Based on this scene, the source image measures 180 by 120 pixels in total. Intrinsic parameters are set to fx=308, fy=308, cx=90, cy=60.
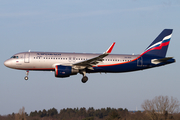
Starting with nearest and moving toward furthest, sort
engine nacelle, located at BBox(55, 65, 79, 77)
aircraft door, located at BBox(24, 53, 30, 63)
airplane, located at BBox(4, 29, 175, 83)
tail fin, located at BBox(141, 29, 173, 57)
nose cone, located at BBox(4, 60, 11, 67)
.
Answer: engine nacelle, located at BBox(55, 65, 79, 77)
airplane, located at BBox(4, 29, 175, 83)
aircraft door, located at BBox(24, 53, 30, 63)
nose cone, located at BBox(4, 60, 11, 67)
tail fin, located at BBox(141, 29, 173, 57)

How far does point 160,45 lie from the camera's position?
50500 millimetres

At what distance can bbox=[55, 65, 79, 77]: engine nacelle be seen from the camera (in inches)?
1688

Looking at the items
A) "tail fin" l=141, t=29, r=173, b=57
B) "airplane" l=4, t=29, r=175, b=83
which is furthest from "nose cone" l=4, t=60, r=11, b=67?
"tail fin" l=141, t=29, r=173, b=57

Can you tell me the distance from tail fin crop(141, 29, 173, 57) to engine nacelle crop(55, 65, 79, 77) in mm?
12760

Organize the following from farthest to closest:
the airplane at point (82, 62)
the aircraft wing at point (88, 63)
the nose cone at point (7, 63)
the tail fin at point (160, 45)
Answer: the tail fin at point (160, 45) < the nose cone at point (7, 63) < the airplane at point (82, 62) < the aircraft wing at point (88, 63)

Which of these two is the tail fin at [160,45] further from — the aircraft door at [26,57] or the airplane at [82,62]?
the aircraft door at [26,57]

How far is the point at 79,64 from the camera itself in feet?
143

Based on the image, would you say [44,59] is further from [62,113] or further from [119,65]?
[62,113]

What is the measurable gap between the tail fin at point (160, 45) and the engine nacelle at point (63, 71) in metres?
12.8

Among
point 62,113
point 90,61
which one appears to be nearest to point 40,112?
point 62,113

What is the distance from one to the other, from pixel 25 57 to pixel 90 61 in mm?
9336

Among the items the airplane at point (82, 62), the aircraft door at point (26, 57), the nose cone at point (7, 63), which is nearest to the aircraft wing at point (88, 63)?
the airplane at point (82, 62)

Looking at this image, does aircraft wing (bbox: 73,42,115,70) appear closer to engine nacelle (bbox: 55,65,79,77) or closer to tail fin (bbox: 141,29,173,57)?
engine nacelle (bbox: 55,65,79,77)

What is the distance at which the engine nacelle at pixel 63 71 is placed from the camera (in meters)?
42.9
